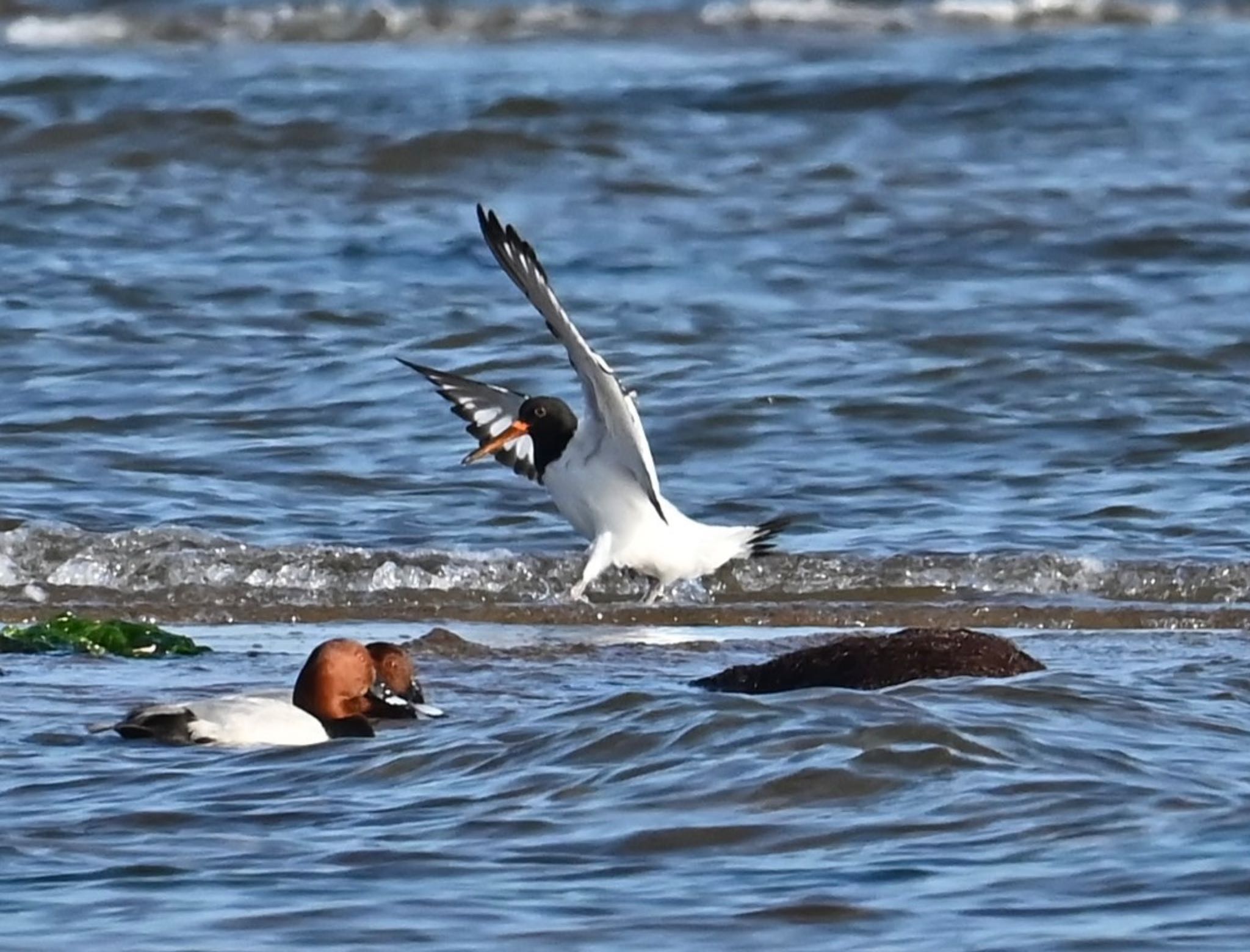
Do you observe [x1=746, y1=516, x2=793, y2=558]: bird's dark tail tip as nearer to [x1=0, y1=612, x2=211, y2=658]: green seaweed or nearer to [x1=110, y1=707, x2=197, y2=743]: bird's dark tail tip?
[x1=0, y1=612, x2=211, y2=658]: green seaweed

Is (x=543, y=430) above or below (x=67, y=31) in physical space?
below

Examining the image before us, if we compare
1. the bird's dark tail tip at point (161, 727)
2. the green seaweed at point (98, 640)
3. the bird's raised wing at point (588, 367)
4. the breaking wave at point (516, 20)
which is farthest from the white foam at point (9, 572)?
the breaking wave at point (516, 20)

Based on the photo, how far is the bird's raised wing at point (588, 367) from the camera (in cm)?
888

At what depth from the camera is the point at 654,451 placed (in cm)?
1206

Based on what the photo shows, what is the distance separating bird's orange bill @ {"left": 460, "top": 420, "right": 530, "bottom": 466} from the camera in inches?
400

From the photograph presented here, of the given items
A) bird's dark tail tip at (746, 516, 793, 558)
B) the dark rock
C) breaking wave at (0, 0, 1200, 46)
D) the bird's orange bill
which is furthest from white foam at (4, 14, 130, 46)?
the dark rock

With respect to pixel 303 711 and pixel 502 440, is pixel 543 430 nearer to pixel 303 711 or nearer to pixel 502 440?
pixel 502 440

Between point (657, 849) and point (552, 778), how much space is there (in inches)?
26.6

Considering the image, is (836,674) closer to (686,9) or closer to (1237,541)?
(1237,541)

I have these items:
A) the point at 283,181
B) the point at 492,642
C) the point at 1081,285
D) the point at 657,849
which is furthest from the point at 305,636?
the point at 283,181

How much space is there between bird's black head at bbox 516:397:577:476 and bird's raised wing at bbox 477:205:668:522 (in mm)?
286

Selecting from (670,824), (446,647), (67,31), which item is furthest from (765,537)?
(67,31)

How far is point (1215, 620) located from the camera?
9.16 metres

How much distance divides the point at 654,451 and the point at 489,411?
146 cm
